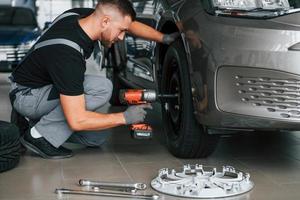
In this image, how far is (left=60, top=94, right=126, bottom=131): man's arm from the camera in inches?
103

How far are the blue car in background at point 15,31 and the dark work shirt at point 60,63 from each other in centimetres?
363

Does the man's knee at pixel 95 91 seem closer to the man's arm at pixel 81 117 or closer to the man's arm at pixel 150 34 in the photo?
the man's arm at pixel 81 117

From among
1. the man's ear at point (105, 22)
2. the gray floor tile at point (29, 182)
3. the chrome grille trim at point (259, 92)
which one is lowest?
the gray floor tile at point (29, 182)

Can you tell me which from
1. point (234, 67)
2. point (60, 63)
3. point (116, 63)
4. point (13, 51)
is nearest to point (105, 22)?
point (60, 63)

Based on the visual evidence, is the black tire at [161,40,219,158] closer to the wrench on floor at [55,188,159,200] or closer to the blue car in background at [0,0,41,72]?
the wrench on floor at [55,188,159,200]

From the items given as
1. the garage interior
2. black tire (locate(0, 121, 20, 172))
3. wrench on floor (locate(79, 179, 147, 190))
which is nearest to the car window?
the garage interior

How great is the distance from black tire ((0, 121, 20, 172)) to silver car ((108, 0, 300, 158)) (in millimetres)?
906

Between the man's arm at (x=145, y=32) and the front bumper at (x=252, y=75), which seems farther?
the man's arm at (x=145, y=32)

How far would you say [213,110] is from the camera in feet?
7.88

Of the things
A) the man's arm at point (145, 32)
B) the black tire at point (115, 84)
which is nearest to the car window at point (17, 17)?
the black tire at point (115, 84)

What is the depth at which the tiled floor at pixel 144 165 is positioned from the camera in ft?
7.88

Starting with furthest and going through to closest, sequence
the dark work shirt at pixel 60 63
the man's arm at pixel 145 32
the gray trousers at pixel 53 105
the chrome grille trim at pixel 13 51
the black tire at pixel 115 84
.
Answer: the chrome grille trim at pixel 13 51
the black tire at pixel 115 84
the man's arm at pixel 145 32
the gray trousers at pixel 53 105
the dark work shirt at pixel 60 63

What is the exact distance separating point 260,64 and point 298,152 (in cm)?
110

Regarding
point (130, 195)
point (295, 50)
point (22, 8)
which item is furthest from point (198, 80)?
point (22, 8)
